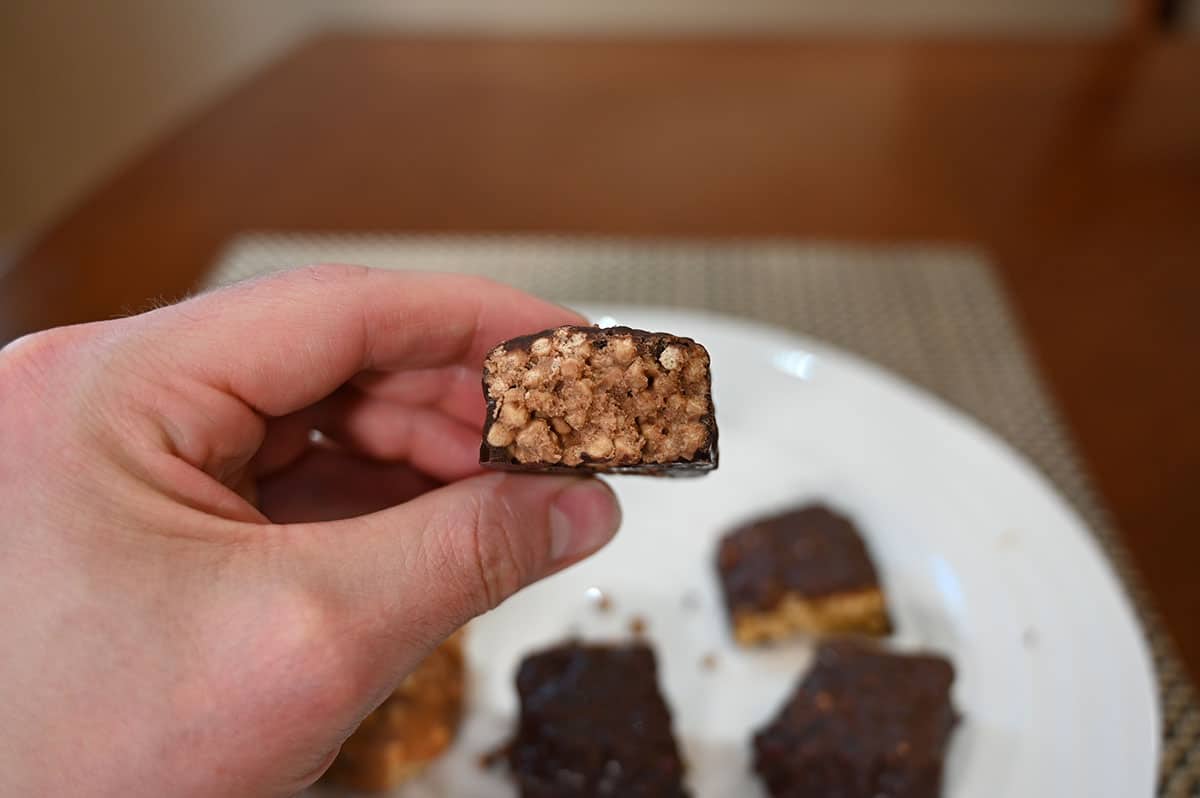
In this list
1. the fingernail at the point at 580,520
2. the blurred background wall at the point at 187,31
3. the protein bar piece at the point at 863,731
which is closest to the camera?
the fingernail at the point at 580,520

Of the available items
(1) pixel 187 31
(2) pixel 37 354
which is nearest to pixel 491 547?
(2) pixel 37 354

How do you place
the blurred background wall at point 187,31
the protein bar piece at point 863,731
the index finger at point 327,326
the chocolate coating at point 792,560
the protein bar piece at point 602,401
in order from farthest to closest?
the blurred background wall at point 187,31 < the chocolate coating at point 792,560 < the protein bar piece at point 863,731 < the index finger at point 327,326 < the protein bar piece at point 602,401

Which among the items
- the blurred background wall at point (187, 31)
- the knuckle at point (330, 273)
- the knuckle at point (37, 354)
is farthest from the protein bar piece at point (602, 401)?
the blurred background wall at point (187, 31)

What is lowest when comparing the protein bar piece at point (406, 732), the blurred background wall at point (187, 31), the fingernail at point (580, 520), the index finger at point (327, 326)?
the protein bar piece at point (406, 732)

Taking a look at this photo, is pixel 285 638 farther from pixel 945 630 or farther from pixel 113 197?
pixel 113 197

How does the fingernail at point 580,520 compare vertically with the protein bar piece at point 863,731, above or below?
above

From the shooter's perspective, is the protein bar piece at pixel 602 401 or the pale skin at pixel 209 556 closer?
the pale skin at pixel 209 556

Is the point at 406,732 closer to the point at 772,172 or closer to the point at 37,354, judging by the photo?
the point at 37,354

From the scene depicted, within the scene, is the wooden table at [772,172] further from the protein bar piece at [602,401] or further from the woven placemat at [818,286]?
the protein bar piece at [602,401]
